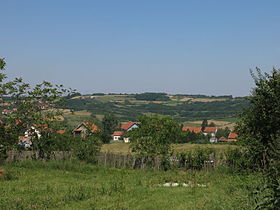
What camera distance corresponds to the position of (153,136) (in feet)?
136

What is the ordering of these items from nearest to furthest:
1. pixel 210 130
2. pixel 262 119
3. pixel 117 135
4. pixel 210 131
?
pixel 262 119, pixel 117 135, pixel 210 131, pixel 210 130

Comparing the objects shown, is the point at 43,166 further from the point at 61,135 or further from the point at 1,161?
the point at 61,135

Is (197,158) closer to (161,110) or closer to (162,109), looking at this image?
(161,110)

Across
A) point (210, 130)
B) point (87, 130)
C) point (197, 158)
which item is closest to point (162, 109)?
point (210, 130)

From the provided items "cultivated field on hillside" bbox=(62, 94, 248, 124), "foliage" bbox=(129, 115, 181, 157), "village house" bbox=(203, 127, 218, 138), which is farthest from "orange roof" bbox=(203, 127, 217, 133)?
"foliage" bbox=(129, 115, 181, 157)

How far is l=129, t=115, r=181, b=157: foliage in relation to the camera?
30.4m

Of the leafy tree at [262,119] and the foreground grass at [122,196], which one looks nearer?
the foreground grass at [122,196]

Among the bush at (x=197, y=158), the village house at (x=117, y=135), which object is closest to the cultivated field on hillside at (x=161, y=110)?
the village house at (x=117, y=135)

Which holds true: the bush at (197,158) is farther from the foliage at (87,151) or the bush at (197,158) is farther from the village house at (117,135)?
the village house at (117,135)

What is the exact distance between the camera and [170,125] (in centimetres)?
6262

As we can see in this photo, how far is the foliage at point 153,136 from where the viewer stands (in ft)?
99.7

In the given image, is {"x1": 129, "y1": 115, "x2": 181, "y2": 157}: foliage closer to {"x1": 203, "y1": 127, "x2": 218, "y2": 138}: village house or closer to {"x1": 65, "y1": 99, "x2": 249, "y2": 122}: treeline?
{"x1": 203, "y1": 127, "x2": 218, "y2": 138}: village house

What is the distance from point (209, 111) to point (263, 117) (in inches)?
6644

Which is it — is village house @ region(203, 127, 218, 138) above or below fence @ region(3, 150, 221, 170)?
below
